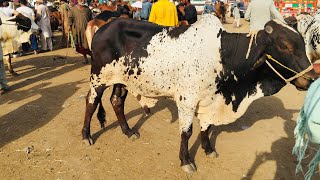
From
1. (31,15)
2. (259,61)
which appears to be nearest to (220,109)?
(259,61)

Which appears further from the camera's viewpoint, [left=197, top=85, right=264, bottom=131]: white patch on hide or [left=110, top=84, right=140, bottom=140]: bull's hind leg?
[left=110, top=84, right=140, bottom=140]: bull's hind leg

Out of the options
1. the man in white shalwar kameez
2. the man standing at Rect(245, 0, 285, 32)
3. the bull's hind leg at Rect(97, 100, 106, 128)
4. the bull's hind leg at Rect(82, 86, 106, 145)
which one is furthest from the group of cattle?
the man in white shalwar kameez

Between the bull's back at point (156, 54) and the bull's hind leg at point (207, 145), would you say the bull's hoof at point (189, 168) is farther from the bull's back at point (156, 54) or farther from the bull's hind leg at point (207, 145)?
the bull's back at point (156, 54)

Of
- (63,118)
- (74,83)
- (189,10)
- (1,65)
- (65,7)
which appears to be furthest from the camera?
(65,7)

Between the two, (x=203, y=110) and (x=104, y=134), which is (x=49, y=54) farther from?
(x=203, y=110)

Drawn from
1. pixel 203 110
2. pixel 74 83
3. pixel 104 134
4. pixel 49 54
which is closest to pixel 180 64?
pixel 203 110

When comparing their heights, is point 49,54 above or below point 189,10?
below

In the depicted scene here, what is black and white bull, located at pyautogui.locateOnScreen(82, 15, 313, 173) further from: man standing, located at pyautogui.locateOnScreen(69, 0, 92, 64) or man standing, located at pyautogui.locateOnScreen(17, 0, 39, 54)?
man standing, located at pyautogui.locateOnScreen(69, 0, 92, 64)

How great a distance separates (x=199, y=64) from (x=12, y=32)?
Answer: 19.2 feet

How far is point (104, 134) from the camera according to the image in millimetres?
4727

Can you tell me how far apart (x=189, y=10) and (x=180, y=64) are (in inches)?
232

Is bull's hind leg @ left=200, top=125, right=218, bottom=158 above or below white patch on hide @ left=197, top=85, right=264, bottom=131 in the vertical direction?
below

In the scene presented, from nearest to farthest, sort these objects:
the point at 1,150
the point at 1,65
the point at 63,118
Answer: the point at 1,150 < the point at 63,118 < the point at 1,65

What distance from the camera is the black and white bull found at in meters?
3.33
